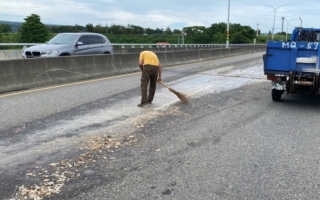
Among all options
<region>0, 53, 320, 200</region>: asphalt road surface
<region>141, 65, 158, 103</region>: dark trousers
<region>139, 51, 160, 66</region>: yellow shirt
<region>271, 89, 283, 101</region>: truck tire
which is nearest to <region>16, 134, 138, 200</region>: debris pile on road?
<region>0, 53, 320, 200</region>: asphalt road surface

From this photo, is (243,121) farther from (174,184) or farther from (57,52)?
(57,52)

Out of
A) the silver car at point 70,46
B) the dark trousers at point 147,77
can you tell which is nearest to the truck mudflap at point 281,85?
the dark trousers at point 147,77

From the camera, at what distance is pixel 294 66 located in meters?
8.74

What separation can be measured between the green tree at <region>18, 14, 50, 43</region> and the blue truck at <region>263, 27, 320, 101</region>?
31.3m

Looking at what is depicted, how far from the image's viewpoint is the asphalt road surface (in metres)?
3.96

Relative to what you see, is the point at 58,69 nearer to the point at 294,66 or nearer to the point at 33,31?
the point at 294,66

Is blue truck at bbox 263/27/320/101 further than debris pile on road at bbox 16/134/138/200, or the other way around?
blue truck at bbox 263/27/320/101

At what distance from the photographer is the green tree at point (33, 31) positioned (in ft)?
119

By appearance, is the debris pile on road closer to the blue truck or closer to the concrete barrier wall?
the blue truck

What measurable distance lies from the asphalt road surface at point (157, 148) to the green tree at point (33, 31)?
28813 mm

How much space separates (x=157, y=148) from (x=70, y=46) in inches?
432

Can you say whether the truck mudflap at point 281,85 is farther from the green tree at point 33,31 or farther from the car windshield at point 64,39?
the green tree at point 33,31

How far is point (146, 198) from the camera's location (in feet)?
12.2

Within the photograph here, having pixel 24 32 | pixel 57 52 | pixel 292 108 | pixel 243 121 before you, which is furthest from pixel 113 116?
pixel 24 32
